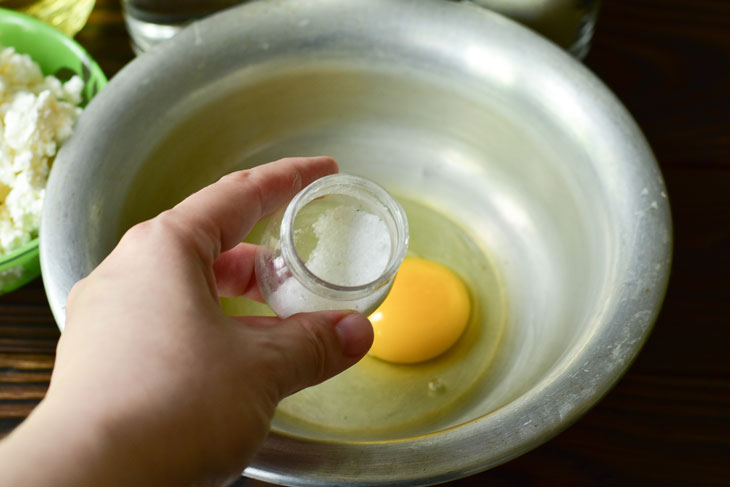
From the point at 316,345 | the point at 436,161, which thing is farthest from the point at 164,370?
the point at 436,161

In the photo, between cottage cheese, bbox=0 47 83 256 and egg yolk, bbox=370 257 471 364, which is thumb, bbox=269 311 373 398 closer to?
egg yolk, bbox=370 257 471 364

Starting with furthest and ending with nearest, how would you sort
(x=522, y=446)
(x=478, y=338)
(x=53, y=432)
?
(x=478, y=338)
(x=522, y=446)
(x=53, y=432)

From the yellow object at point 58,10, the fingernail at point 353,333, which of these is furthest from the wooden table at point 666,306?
the fingernail at point 353,333

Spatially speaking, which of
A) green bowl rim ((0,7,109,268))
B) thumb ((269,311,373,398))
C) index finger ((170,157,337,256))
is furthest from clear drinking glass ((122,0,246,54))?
thumb ((269,311,373,398))

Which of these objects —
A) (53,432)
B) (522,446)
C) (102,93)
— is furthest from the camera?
(102,93)

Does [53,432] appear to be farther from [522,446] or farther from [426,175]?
[426,175]

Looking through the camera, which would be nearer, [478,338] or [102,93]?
[102,93]

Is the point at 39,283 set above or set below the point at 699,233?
below

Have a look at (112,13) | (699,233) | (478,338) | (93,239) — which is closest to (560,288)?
(478,338)
